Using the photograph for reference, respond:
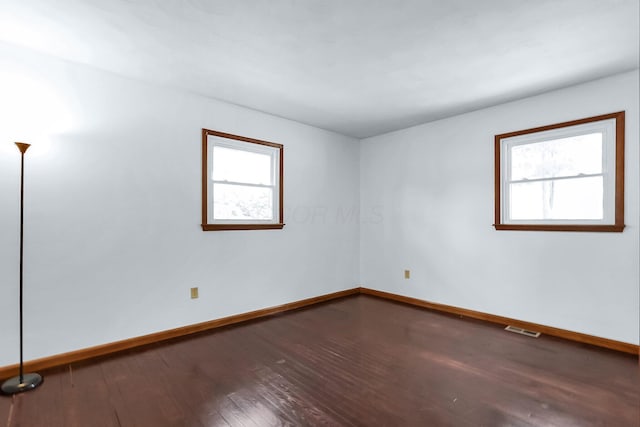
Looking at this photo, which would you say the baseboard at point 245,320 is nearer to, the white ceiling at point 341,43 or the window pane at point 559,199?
the window pane at point 559,199

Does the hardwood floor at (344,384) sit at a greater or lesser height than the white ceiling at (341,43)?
lesser

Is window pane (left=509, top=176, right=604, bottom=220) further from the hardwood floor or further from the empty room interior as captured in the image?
the hardwood floor

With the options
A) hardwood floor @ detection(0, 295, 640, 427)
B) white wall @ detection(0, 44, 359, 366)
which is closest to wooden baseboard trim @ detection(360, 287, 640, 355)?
hardwood floor @ detection(0, 295, 640, 427)

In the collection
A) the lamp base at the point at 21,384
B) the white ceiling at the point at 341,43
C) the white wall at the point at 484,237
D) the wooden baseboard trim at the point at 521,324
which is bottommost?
the lamp base at the point at 21,384

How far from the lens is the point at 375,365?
8.41ft

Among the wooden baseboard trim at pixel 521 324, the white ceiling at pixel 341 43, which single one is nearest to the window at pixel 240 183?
the white ceiling at pixel 341 43

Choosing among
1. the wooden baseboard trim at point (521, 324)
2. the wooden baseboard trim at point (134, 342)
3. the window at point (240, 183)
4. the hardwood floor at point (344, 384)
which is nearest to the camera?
the hardwood floor at point (344, 384)

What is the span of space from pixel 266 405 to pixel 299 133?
3.30 meters

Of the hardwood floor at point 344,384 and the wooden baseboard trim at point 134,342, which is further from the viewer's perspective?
the wooden baseboard trim at point 134,342

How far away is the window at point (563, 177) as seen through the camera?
292 cm

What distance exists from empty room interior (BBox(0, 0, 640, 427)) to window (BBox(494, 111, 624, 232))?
0.02 metres

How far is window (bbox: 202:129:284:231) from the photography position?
137 inches

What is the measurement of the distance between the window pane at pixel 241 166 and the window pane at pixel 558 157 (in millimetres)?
2898

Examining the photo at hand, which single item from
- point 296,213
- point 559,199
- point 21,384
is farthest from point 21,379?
point 559,199
